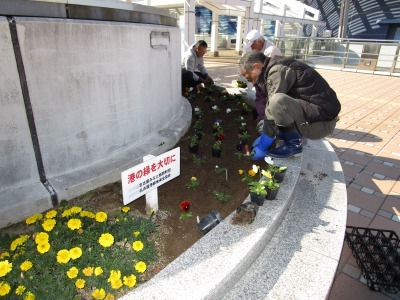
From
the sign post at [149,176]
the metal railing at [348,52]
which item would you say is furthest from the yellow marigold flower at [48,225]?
the metal railing at [348,52]

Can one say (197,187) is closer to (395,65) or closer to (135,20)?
(135,20)

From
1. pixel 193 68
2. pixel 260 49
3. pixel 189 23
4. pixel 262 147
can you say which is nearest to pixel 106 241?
pixel 262 147

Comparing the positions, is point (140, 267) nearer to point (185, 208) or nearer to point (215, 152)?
point (185, 208)

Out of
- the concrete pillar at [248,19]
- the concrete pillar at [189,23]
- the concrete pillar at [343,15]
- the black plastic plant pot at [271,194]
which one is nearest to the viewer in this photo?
the black plastic plant pot at [271,194]

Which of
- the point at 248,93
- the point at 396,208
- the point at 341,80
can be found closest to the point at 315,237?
the point at 396,208

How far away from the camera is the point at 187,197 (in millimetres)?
2566

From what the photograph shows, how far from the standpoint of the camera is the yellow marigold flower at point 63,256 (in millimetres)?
1670

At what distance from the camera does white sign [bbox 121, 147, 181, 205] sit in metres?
1.90

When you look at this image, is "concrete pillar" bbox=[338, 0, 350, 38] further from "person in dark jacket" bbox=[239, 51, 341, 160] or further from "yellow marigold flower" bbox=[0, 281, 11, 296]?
"yellow marigold flower" bbox=[0, 281, 11, 296]

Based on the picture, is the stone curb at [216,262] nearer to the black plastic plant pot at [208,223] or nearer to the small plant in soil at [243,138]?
the black plastic plant pot at [208,223]

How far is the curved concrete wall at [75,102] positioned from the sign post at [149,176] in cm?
71

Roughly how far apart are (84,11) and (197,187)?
5.76ft

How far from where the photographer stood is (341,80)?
11844 millimetres

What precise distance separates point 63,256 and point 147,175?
696 millimetres
